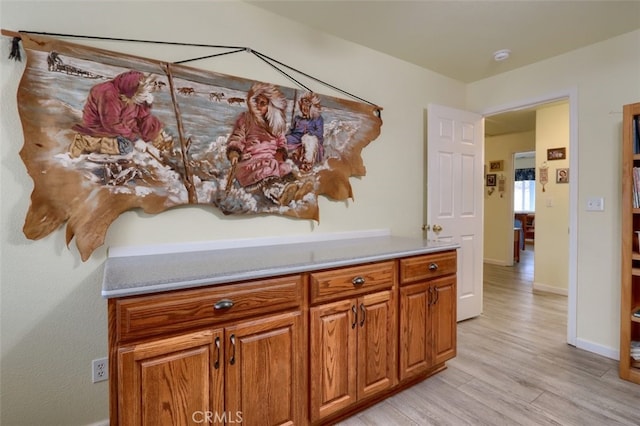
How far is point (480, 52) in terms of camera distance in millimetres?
2693

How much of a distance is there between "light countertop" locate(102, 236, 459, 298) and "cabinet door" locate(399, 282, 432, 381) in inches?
9.7

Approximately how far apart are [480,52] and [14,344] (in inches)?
141

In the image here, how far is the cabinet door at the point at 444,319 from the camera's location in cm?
207

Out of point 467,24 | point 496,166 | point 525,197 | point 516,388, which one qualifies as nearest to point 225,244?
point 516,388

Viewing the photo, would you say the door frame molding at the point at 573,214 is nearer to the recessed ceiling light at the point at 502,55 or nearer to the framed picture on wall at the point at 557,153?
the recessed ceiling light at the point at 502,55

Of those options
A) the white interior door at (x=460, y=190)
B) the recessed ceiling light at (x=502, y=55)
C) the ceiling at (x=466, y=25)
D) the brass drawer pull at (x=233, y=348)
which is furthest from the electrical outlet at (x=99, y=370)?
the recessed ceiling light at (x=502, y=55)

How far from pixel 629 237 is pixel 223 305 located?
257 centimetres

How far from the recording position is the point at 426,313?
6.64 ft

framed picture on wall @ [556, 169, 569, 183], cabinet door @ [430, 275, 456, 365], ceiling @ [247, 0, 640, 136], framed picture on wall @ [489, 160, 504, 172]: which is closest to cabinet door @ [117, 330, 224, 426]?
cabinet door @ [430, 275, 456, 365]

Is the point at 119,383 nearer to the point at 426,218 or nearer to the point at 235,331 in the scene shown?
the point at 235,331

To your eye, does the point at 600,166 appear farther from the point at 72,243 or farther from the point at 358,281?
the point at 72,243

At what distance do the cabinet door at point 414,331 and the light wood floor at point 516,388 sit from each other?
0.61ft

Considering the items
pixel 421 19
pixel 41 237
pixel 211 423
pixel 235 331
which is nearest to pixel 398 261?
pixel 235 331

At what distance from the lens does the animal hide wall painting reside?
1488mm
